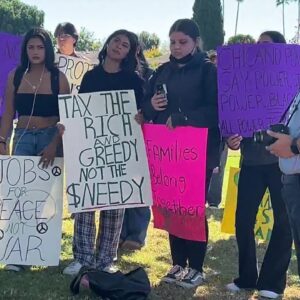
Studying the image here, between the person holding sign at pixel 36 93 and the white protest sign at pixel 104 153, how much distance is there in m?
0.21

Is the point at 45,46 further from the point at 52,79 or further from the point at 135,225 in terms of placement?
the point at 135,225

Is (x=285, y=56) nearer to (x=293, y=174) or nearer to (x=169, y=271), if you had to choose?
(x=293, y=174)

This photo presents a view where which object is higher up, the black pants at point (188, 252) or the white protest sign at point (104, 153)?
the white protest sign at point (104, 153)

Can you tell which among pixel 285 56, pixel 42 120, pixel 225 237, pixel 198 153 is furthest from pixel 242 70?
pixel 225 237

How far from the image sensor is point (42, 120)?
4.57 metres

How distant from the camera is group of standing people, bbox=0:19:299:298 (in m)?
4.23

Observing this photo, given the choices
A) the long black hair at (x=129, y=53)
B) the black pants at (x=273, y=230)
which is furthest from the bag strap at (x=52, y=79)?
the black pants at (x=273, y=230)

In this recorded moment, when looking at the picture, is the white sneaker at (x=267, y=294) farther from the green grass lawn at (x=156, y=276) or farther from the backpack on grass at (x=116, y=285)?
the backpack on grass at (x=116, y=285)

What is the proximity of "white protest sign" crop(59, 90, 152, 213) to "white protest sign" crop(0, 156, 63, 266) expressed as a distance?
20cm

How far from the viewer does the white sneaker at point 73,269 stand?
15.0 feet

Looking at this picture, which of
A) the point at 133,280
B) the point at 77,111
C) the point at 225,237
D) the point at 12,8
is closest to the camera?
the point at 133,280

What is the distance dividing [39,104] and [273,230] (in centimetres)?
192

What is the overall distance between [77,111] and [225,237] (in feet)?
8.07

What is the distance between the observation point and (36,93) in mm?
4551
